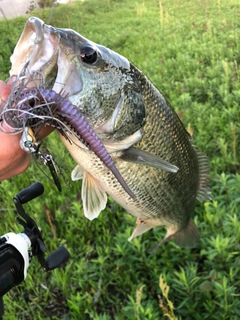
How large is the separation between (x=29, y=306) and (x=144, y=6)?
331 inches

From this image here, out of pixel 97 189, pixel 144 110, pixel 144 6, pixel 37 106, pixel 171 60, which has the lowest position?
pixel 144 6

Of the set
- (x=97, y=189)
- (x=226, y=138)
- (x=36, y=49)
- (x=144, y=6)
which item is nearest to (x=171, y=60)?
(x=226, y=138)

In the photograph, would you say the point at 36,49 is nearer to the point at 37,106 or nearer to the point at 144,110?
the point at 37,106

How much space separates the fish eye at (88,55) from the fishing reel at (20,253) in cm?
Result: 52

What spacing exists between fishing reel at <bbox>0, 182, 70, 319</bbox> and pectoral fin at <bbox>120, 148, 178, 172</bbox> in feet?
1.23

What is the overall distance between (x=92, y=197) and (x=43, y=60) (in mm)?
609

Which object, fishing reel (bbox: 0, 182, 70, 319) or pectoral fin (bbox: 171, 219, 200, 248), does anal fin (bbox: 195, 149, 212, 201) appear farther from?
fishing reel (bbox: 0, 182, 70, 319)

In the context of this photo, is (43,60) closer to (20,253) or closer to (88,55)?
(88,55)

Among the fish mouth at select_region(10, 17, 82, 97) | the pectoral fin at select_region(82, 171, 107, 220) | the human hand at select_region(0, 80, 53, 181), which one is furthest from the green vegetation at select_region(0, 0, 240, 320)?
the pectoral fin at select_region(82, 171, 107, 220)

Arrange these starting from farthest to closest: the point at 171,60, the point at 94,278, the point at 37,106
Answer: the point at 171,60, the point at 94,278, the point at 37,106

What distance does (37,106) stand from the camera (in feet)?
2.93

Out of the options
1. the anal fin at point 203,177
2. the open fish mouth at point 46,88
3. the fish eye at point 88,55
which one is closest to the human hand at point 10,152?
the open fish mouth at point 46,88

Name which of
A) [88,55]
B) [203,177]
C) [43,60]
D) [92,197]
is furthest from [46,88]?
[203,177]

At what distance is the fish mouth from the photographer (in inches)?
37.8
